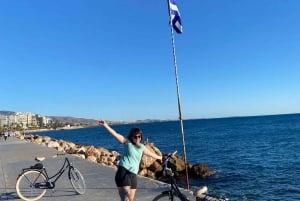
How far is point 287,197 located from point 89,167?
8.42m

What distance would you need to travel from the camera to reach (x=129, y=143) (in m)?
6.50

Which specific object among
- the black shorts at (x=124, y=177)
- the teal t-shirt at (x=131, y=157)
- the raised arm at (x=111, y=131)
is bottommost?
the black shorts at (x=124, y=177)

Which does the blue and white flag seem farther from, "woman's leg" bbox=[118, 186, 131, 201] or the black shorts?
"woman's leg" bbox=[118, 186, 131, 201]

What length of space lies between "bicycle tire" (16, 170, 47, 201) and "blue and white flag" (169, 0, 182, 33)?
5.51 m

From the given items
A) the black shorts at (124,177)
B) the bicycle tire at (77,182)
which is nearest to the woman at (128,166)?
the black shorts at (124,177)

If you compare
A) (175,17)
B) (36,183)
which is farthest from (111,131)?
(175,17)

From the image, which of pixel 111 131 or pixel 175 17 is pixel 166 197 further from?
pixel 175 17

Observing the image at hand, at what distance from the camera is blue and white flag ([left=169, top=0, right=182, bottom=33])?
11.4m

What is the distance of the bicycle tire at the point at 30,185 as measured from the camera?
9.38 meters

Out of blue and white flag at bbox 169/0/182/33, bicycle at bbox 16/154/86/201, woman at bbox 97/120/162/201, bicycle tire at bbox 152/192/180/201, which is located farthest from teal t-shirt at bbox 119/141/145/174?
blue and white flag at bbox 169/0/182/33

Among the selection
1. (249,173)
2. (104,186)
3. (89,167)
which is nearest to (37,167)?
(104,186)

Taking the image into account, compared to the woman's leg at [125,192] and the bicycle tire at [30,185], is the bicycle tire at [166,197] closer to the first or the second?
the woman's leg at [125,192]

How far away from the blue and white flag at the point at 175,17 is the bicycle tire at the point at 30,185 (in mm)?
5509

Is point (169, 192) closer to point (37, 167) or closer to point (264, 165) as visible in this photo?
point (37, 167)
